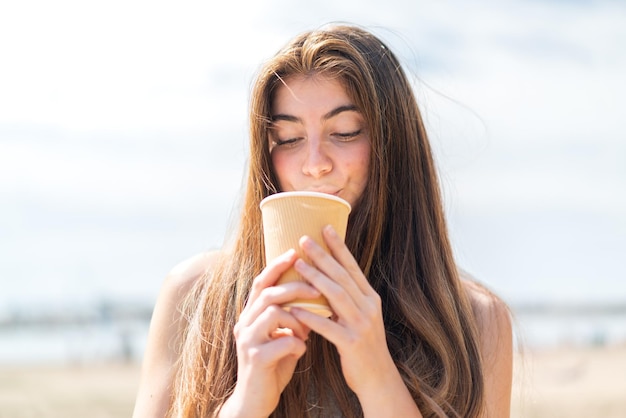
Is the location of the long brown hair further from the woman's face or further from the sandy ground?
the sandy ground

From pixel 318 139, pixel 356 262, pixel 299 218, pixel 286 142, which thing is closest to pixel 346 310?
pixel 299 218

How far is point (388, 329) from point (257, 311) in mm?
840

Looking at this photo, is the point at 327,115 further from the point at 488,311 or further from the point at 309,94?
the point at 488,311

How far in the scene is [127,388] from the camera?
14672 mm

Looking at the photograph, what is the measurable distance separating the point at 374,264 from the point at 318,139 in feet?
1.86

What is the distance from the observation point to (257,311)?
95.0 inches

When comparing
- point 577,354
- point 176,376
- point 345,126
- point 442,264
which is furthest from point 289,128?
point 577,354

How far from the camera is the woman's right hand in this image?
2.37 meters

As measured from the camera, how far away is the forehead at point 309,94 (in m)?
3.01

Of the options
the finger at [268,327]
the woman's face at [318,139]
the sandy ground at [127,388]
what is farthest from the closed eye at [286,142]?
the sandy ground at [127,388]

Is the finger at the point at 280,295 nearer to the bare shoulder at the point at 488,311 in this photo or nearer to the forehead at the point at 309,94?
the forehead at the point at 309,94

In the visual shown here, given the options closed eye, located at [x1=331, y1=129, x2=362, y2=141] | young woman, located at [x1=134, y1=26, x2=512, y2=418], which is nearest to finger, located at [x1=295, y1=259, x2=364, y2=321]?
young woman, located at [x1=134, y1=26, x2=512, y2=418]

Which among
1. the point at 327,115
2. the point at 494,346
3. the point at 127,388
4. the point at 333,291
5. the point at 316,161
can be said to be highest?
the point at 327,115

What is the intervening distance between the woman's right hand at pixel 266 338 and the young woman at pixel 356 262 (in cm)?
32
